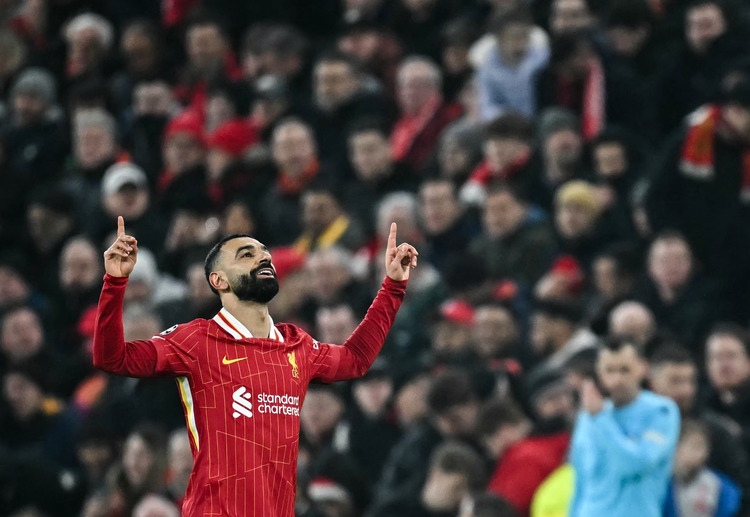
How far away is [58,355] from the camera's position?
12305 millimetres

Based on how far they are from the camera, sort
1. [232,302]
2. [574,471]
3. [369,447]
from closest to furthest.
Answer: [232,302]
[574,471]
[369,447]

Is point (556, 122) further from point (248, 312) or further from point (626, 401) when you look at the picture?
point (248, 312)

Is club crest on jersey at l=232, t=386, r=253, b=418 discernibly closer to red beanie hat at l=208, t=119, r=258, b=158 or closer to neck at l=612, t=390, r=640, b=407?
neck at l=612, t=390, r=640, b=407

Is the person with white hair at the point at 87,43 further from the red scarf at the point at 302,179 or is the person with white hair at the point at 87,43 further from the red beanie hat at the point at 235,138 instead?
the red scarf at the point at 302,179

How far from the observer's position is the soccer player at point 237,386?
6.23m

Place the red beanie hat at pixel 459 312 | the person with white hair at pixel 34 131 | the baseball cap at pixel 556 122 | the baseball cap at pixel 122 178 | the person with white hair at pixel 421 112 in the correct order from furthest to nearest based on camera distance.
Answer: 1. the person with white hair at pixel 34 131
2. the baseball cap at pixel 122 178
3. the person with white hair at pixel 421 112
4. the baseball cap at pixel 556 122
5. the red beanie hat at pixel 459 312

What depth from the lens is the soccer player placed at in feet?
20.5

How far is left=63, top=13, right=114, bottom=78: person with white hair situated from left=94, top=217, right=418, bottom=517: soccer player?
8686 millimetres

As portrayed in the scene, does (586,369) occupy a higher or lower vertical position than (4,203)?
lower

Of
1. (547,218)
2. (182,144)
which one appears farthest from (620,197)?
(182,144)

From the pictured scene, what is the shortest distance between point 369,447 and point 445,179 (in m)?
2.14

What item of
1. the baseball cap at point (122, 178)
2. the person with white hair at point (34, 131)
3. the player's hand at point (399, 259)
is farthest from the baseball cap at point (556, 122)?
the person with white hair at point (34, 131)

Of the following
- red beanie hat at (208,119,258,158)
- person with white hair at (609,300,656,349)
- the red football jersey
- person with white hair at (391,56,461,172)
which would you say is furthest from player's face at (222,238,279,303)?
red beanie hat at (208,119,258,158)

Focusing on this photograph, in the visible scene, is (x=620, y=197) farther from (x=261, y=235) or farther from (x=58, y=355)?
(x=58, y=355)
